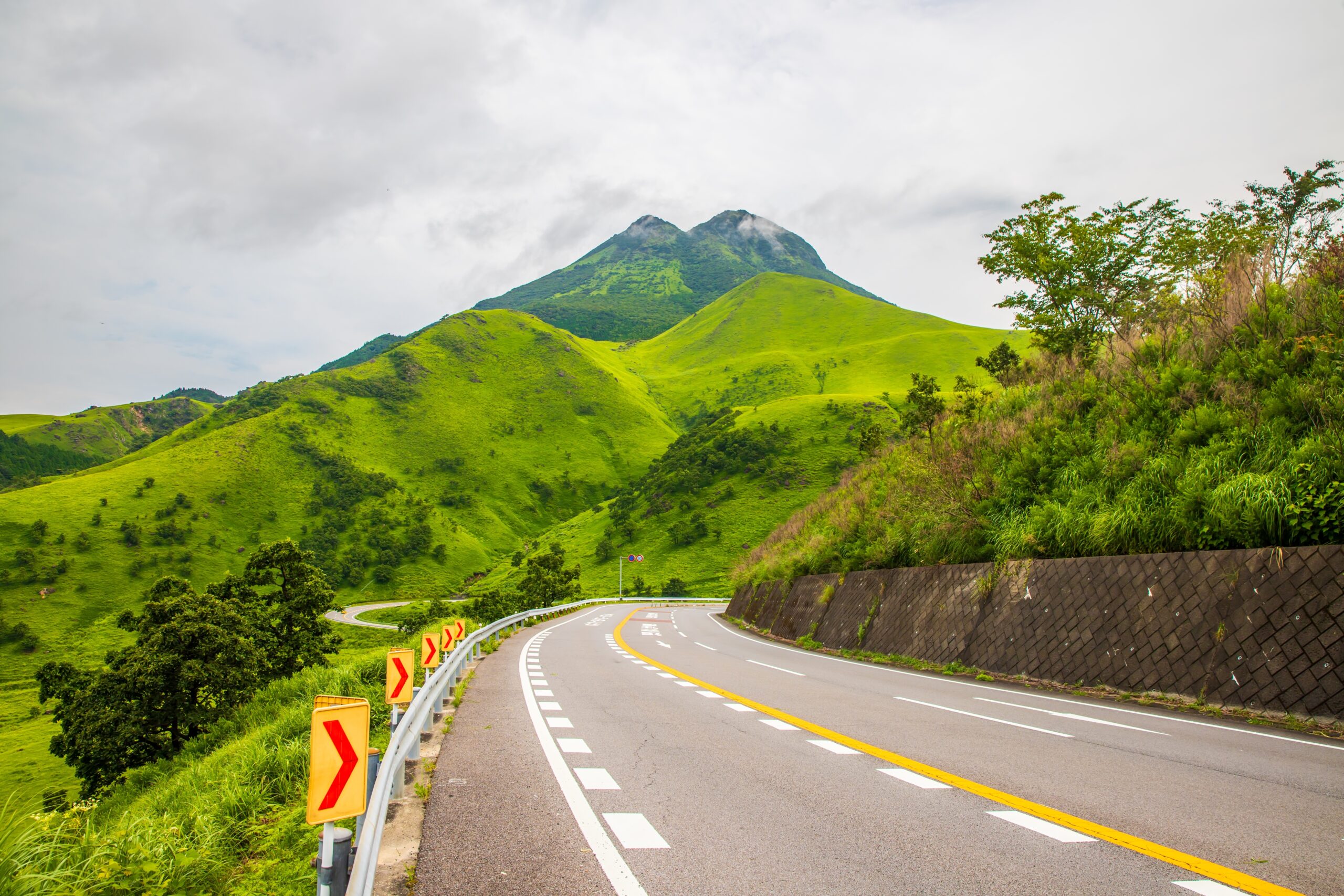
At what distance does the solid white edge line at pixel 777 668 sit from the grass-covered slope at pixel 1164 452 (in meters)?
4.61

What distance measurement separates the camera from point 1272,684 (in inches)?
340

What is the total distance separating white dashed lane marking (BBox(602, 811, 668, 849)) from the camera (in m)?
4.41

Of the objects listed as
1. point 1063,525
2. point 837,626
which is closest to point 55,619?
point 837,626

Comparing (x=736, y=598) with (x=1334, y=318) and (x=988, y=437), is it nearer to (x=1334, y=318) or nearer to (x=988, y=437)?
(x=988, y=437)

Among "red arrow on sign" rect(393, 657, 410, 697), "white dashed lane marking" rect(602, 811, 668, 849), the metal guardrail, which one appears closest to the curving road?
the metal guardrail

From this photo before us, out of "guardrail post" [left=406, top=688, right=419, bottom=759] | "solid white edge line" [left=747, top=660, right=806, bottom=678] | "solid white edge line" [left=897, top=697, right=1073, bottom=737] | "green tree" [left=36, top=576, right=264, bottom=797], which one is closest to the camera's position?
"guardrail post" [left=406, top=688, right=419, bottom=759]

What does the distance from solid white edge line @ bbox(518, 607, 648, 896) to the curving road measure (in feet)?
250

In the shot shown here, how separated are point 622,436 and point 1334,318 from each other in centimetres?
15472

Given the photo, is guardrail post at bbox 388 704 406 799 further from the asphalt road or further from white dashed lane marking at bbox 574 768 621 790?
white dashed lane marking at bbox 574 768 621 790

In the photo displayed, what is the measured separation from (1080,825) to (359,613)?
10166cm

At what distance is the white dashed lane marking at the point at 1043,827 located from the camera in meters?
4.36

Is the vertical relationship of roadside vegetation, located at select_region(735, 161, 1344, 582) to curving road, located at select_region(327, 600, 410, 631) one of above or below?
above

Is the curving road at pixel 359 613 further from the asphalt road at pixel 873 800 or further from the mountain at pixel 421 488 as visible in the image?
the asphalt road at pixel 873 800

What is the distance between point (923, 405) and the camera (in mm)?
28484
